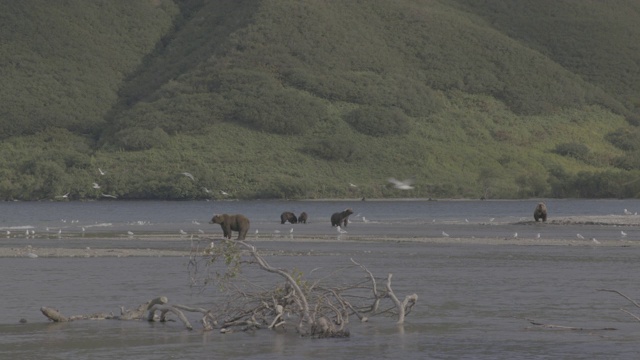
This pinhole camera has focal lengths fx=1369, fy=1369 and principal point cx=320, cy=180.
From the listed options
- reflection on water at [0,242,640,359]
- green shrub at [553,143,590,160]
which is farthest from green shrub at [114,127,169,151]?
reflection on water at [0,242,640,359]

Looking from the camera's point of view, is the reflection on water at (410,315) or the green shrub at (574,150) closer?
the reflection on water at (410,315)

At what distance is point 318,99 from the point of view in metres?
146

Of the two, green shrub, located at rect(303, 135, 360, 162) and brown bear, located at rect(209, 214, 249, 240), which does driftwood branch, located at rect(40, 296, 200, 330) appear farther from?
green shrub, located at rect(303, 135, 360, 162)

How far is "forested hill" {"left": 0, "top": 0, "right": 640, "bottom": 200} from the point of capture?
131m

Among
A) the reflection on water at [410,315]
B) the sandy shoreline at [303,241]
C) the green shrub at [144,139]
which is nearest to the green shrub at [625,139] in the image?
the green shrub at [144,139]

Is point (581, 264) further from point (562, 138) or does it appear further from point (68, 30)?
point (68, 30)

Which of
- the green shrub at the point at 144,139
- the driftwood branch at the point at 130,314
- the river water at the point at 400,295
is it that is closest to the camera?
the river water at the point at 400,295

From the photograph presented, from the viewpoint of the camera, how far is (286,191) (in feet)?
420

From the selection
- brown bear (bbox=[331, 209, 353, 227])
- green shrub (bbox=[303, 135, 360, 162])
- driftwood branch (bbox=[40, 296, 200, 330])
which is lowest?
driftwood branch (bbox=[40, 296, 200, 330])

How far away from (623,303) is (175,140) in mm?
113554

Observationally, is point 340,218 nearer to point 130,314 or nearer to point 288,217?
point 288,217

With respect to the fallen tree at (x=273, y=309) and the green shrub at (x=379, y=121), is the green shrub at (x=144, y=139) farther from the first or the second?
the fallen tree at (x=273, y=309)

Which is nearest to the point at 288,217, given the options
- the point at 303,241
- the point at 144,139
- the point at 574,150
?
the point at 303,241

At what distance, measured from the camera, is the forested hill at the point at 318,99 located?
13062 cm
